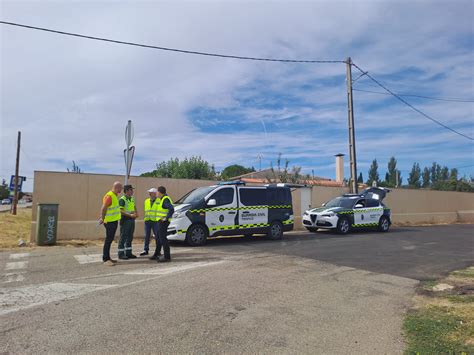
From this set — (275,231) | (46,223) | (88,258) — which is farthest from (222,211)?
(46,223)

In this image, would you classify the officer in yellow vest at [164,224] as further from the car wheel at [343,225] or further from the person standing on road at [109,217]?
the car wheel at [343,225]

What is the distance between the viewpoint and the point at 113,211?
27.3 ft

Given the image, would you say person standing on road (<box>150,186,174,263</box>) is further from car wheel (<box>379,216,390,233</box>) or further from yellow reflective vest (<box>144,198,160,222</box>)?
car wheel (<box>379,216,390,233</box>)

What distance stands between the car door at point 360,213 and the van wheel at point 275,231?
4982 mm

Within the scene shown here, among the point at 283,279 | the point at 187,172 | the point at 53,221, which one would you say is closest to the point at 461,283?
the point at 283,279

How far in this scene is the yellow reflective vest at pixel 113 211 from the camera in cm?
825

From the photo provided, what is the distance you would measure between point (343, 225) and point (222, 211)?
22.0ft

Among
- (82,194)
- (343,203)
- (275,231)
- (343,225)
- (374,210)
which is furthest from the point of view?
(374,210)

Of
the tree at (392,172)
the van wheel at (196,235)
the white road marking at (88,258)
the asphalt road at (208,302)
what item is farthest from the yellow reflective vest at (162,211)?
the tree at (392,172)

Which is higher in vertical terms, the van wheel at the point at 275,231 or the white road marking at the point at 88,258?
the van wheel at the point at 275,231

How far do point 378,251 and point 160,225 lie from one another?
6286 millimetres

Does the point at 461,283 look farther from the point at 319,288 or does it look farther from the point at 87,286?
the point at 87,286

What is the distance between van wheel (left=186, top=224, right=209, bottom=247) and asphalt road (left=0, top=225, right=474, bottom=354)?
1.10 m

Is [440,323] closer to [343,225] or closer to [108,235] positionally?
[108,235]
